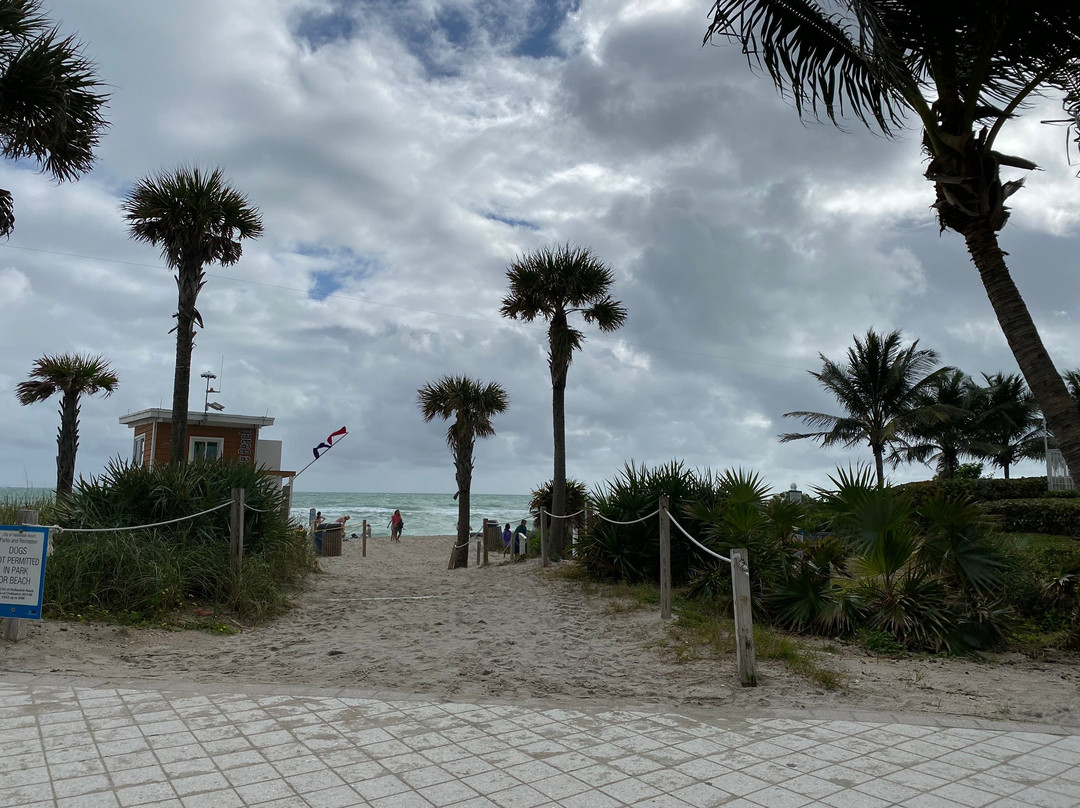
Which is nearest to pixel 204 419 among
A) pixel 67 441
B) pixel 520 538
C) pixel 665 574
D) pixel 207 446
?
pixel 207 446

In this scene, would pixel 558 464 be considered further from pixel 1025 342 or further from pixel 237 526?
pixel 1025 342

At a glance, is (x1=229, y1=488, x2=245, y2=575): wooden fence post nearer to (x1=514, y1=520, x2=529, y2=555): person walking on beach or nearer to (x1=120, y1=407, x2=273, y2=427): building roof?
(x1=514, y1=520, x2=529, y2=555): person walking on beach

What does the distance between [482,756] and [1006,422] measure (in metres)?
45.2

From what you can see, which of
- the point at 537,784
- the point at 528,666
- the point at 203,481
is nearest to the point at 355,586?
the point at 203,481

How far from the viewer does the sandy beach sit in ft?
18.4

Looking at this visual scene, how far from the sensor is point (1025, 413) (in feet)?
138

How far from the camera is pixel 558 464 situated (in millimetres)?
17562

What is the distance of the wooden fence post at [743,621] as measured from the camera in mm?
5723

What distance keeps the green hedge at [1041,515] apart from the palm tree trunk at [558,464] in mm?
9559

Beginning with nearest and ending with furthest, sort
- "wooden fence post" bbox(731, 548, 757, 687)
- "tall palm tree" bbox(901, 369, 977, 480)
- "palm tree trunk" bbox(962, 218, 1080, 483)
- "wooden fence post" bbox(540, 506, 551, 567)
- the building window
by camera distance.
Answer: "wooden fence post" bbox(731, 548, 757, 687) → "palm tree trunk" bbox(962, 218, 1080, 483) → "wooden fence post" bbox(540, 506, 551, 567) → the building window → "tall palm tree" bbox(901, 369, 977, 480)

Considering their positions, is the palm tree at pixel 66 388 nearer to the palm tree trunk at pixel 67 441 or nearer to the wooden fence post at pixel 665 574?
the palm tree trunk at pixel 67 441

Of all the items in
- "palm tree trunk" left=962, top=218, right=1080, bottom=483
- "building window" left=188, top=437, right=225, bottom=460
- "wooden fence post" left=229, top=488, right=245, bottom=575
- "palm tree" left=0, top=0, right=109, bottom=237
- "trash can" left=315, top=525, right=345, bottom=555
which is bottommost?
"trash can" left=315, top=525, right=345, bottom=555

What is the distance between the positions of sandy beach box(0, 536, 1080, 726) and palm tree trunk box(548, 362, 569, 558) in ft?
24.7

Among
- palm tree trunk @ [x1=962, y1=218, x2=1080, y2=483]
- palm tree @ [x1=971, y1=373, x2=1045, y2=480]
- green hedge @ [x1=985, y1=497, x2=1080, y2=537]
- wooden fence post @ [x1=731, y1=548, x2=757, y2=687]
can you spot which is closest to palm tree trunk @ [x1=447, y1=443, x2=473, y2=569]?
green hedge @ [x1=985, y1=497, x2=1080, y2=537]
